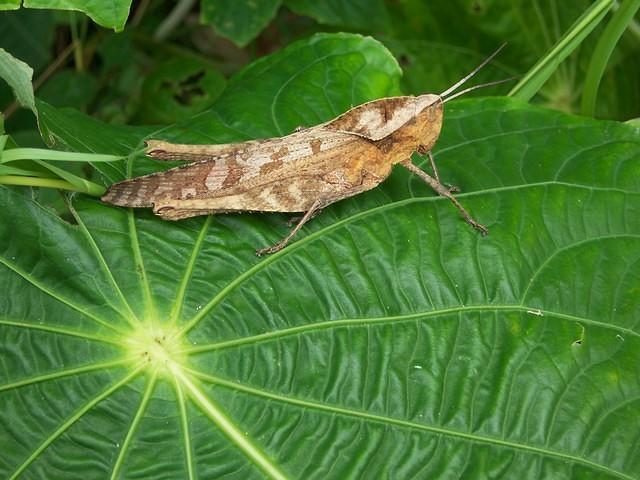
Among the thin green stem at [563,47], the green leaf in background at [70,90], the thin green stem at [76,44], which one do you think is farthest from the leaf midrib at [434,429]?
the thin green stem at [76,44]

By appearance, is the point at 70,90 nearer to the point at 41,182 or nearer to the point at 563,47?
the point at 41,182

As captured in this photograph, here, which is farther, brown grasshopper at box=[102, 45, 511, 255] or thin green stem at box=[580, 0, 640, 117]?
thin green stem at box=[580, 0, 640, 117]

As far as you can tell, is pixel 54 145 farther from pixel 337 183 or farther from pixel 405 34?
pixel 405 34

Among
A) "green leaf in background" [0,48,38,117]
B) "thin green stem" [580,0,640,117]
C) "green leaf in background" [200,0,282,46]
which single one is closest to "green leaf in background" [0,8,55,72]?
"green leaf in background" [200,0,282,46]

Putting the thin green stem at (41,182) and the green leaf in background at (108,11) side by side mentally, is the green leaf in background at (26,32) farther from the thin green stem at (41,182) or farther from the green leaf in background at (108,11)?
the thin green stem at (41,182)

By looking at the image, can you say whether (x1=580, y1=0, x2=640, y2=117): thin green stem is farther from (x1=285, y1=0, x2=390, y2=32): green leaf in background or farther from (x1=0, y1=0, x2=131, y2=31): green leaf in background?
(x1=0, y1=0, x2=131, y2=31): green leaf in background

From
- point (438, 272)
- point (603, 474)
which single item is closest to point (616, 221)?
point (438, 272)
